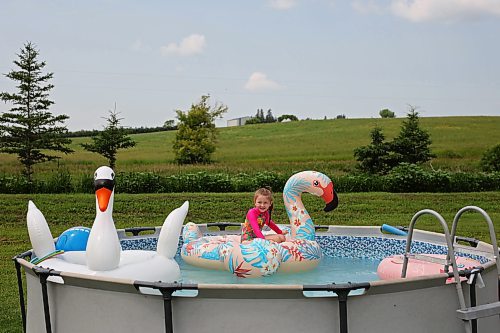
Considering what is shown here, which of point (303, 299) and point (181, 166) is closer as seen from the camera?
point (303, 299)

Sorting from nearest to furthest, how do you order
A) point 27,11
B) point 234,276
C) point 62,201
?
point 234,276 < point 62,201 < point 27,11

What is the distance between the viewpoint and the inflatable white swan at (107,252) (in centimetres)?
423

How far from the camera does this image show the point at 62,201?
43.0 feet

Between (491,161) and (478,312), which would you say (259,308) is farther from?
(491,161)

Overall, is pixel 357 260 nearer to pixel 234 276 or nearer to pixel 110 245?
pixel 234 276

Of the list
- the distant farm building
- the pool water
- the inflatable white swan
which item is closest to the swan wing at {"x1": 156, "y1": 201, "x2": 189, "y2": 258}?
the inflatable white swan

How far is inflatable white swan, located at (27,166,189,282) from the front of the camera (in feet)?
13.9

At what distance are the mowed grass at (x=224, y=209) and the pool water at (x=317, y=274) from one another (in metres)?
4.11

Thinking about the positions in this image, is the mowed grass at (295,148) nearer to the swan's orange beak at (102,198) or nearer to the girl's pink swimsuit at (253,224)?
the girl's pink swimsuit at (253,224)

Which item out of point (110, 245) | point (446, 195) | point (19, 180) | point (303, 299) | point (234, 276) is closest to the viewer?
point (303, 299)

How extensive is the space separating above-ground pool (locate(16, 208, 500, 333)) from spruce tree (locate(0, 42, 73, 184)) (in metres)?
13.0

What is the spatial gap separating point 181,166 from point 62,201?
558cm

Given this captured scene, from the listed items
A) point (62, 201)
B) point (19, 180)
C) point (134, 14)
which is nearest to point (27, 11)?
point (134, 14)

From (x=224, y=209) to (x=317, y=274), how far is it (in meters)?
6.55
